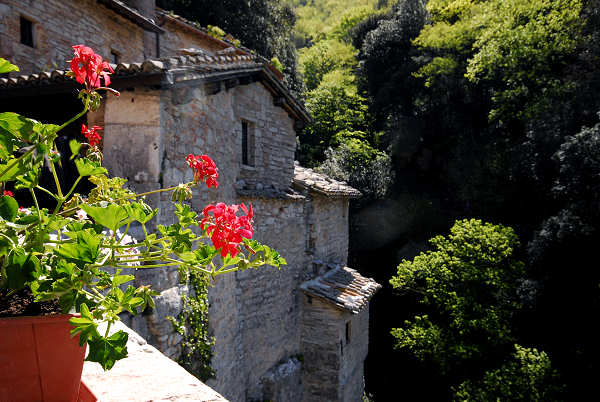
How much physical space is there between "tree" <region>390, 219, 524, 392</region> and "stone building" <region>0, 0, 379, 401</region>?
7.79ft

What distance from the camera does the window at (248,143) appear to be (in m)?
7.01

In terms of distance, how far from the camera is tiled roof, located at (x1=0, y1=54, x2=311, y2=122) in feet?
13.1

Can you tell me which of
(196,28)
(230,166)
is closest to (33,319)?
(230,166)

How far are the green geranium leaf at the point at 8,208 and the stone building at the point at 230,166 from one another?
274 cm

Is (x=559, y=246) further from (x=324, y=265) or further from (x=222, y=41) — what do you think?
(x=222, y=41)

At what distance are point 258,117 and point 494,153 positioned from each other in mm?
13327

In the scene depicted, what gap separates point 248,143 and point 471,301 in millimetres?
8202

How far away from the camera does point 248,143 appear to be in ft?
23.3

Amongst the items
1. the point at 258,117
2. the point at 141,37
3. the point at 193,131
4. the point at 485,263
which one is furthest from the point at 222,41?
the point at 485,263

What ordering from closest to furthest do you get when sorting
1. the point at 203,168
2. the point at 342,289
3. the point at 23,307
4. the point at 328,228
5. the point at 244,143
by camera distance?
1. the point at 23,307
2. the point at 203,168
3. the point at 244,143
4. the point at 342,289
5. the point at 328,228

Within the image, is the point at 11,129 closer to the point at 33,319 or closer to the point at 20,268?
the point at 20,268

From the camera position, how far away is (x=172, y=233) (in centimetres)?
134

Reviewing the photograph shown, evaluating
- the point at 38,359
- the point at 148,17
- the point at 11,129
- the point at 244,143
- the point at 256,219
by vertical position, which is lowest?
the point at 256,219

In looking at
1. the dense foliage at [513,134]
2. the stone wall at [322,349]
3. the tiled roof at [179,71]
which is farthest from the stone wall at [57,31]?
the dense foliage at [513,134]
